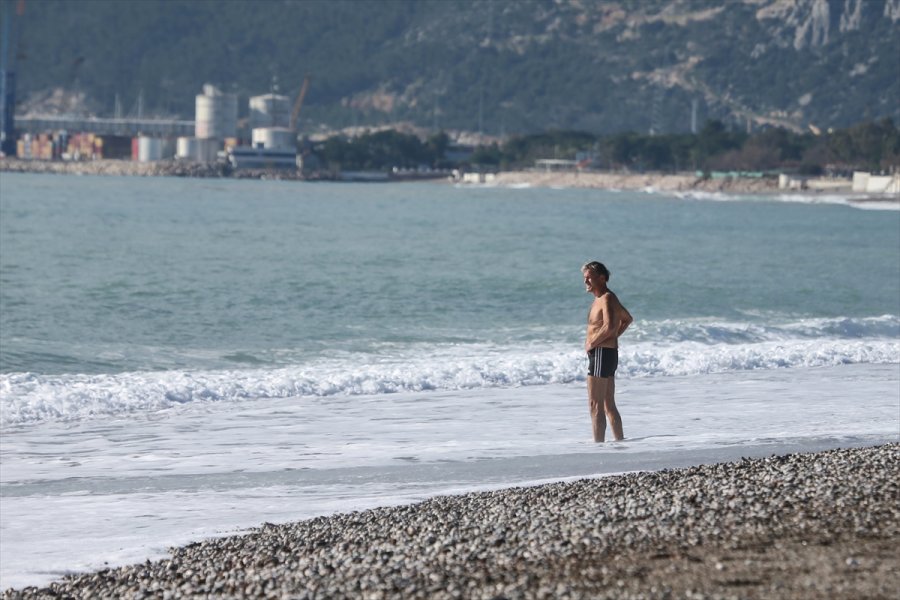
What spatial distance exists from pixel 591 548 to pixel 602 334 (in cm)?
456

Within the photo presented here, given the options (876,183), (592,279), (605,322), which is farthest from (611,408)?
(876,183)

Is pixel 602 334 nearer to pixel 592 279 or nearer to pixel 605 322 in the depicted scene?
pixel 605 322

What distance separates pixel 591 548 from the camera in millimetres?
7301

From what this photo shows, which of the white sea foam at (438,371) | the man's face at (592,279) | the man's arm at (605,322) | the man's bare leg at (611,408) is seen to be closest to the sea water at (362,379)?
the white sea foam at (438,371)

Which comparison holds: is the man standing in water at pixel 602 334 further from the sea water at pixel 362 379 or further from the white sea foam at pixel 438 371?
the white sea foam at pixel 438 371

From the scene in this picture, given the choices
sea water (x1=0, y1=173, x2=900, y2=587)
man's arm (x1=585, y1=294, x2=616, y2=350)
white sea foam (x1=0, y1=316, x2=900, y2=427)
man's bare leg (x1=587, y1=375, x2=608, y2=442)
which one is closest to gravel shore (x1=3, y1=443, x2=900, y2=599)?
sea water (x1=0, y1=173, x2=900, y2=587)

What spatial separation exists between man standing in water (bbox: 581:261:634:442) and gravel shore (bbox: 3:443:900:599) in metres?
2.41

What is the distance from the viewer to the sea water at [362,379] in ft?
35.9

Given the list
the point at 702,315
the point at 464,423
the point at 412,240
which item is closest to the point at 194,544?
the point at 464,423

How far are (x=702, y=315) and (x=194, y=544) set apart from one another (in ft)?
71.3

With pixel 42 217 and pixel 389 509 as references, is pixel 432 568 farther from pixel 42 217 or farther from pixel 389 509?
pixel 42 217

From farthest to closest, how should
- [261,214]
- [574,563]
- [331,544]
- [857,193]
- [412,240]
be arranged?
[857,193], [261,214], [412,240], [331,544], [574,563]

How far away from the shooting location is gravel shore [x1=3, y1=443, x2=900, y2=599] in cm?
663

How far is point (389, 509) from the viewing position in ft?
31.3
